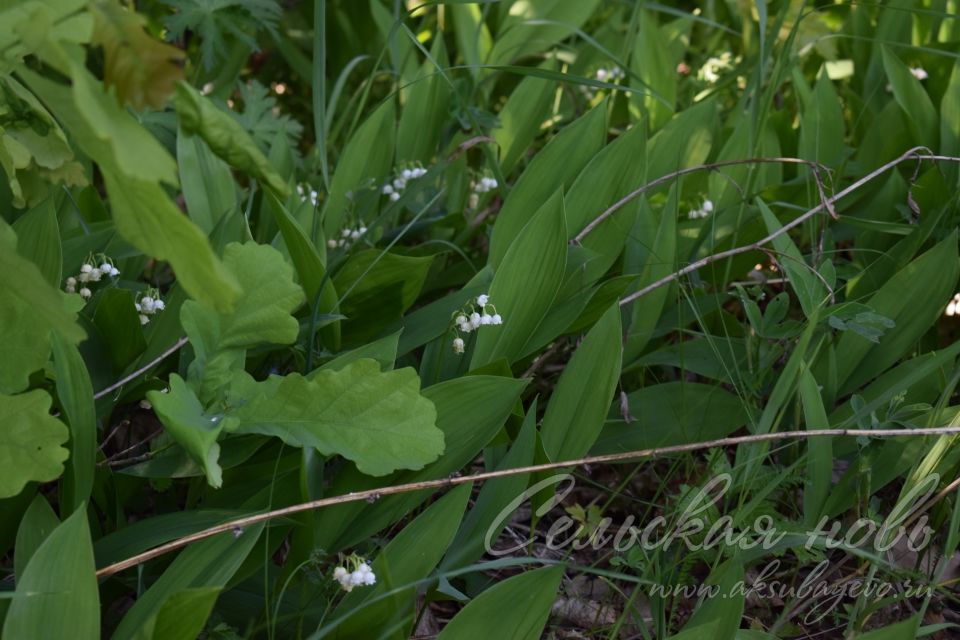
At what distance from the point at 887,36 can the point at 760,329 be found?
118cm

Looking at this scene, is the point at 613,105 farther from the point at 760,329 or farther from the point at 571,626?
the point at 571,626

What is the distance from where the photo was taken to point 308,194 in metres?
1.82

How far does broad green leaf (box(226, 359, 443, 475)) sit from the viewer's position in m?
1.15

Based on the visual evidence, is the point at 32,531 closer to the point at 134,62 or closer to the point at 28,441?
the point at 28,441

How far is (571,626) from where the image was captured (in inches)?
55.1

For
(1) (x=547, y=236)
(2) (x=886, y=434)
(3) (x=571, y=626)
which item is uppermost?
(1) (x=547, y=236)

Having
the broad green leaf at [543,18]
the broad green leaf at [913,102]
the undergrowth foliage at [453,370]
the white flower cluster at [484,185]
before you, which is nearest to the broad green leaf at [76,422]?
the undergrowth foliage at [453,370]

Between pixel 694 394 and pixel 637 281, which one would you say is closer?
pixel 694 394

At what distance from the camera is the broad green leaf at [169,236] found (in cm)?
79

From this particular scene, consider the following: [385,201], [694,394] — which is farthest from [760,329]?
[385,201]

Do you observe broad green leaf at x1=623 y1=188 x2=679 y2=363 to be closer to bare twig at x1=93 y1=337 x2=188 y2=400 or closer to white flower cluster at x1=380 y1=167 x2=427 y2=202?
white flower cluster at x1=380 y1=167 x2=427 y2=202

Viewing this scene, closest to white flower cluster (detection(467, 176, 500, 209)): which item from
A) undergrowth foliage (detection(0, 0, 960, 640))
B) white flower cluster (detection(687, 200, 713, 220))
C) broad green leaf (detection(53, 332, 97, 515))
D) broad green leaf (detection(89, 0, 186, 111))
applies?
undergrowth foliage (detection(0, 0, 960, 640))

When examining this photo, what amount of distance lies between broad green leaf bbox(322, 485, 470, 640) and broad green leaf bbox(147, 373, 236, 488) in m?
0.21

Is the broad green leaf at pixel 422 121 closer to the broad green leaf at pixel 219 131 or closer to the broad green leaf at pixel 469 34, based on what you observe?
the broad green leaf at pixel 469 34
